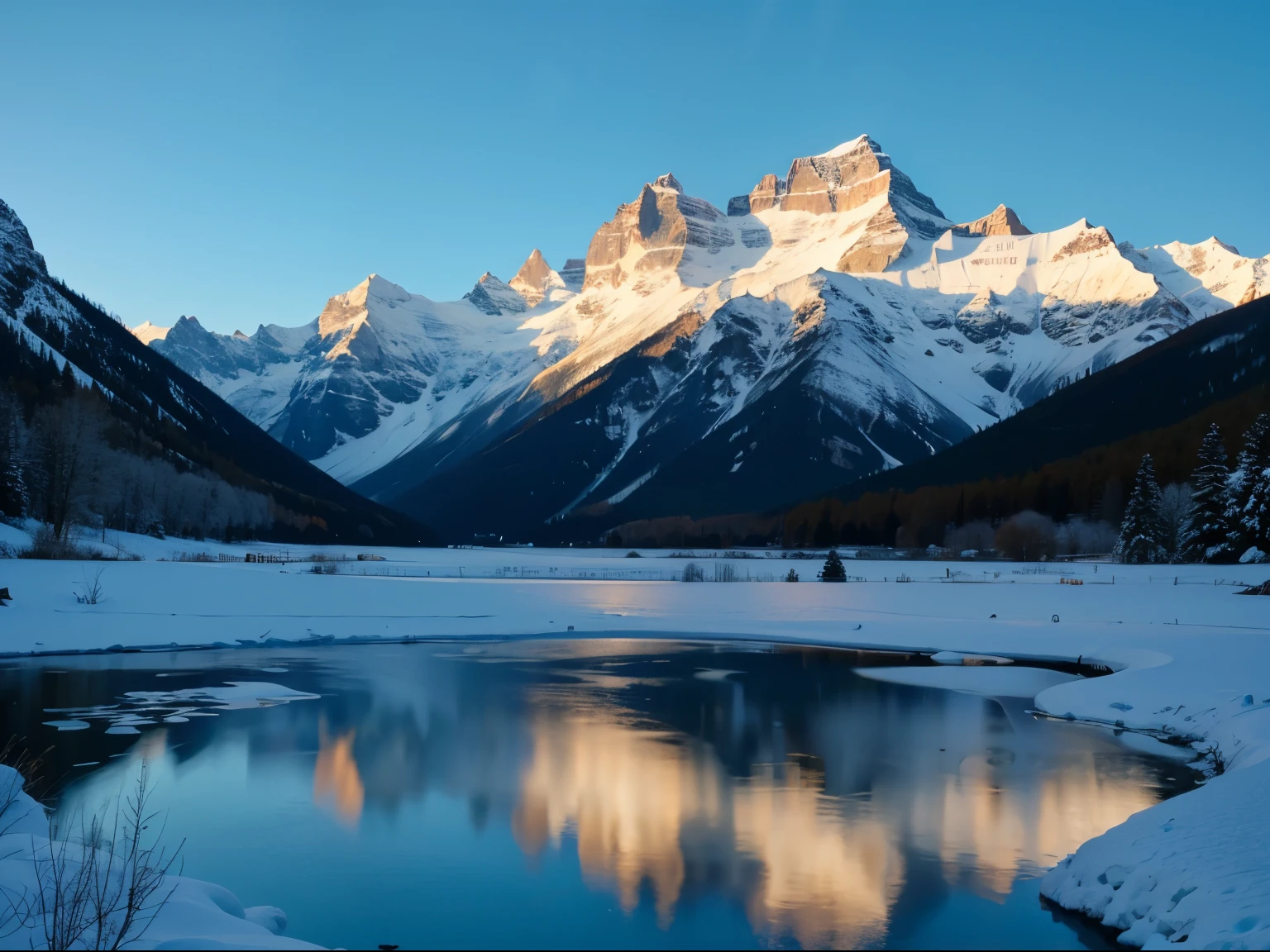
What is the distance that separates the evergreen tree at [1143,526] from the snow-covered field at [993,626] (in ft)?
16.5

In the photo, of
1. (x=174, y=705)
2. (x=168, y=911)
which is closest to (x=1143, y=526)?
(x=174, y=705)

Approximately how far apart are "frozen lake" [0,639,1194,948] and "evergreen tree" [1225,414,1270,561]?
34.8m

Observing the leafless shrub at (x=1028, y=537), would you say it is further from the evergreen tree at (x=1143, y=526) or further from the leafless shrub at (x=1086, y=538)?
the evergreen tree at (x=1143, y=526)

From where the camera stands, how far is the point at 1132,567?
7288cm

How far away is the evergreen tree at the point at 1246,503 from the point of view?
64.1 m

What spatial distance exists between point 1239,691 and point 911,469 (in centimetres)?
16212

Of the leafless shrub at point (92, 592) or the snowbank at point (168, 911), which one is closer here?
the snowbank at point (168, 911)

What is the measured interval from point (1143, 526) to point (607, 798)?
70.0m

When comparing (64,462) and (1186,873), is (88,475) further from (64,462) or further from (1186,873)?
(1186,873)

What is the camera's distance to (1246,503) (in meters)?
65.6

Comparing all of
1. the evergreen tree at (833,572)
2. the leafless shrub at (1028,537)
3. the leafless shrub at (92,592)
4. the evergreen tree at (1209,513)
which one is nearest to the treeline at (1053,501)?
the leafless shrub at (1028,537)

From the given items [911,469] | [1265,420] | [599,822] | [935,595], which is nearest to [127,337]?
[911,469]

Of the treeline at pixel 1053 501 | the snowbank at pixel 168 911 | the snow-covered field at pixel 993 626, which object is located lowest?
the snowbank at pixel 168 911

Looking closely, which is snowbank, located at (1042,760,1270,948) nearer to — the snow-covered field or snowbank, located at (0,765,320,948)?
the snow-covered field
